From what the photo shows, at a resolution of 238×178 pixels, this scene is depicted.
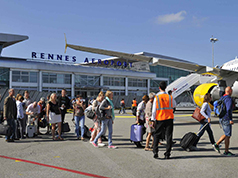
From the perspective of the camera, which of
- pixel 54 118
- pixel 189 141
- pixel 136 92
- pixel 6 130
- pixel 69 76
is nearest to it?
pixel 189 141

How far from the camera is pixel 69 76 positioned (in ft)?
156

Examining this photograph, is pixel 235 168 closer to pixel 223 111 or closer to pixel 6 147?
pixel 223 111

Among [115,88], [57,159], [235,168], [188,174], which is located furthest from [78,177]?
[115,88]

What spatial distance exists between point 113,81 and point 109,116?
45.1m

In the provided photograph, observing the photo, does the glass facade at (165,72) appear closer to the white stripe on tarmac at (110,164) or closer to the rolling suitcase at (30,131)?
the rolling suitcase at (30,131)

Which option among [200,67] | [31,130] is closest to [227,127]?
[31,130]

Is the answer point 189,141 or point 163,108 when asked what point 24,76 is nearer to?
point 189,141

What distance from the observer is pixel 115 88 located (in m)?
52.9

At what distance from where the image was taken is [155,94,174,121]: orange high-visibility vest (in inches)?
247

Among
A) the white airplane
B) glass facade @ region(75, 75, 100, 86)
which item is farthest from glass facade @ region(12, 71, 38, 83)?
the white airplane

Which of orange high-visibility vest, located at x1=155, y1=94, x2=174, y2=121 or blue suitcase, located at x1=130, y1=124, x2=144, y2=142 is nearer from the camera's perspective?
orange high-visibility vest, located at x1=155, y1=94, x2=174, y2=121

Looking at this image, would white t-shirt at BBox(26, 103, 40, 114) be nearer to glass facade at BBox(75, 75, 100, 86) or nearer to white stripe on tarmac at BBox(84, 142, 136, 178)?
white stripe on tarmac at BBox(84, 142, 136, 178)

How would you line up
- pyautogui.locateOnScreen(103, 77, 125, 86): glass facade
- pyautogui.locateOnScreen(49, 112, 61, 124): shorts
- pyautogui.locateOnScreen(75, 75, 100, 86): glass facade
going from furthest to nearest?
pyautogui.locateOnScreen(103, 77, 125, 86): glass facade, pyautogui.locateOnScreen(75, 75, 100, 86): glass facade, pyautogui.locateOnScreen(49, 112, 61, 124): shorts

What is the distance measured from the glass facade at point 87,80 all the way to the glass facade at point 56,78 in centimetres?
189
